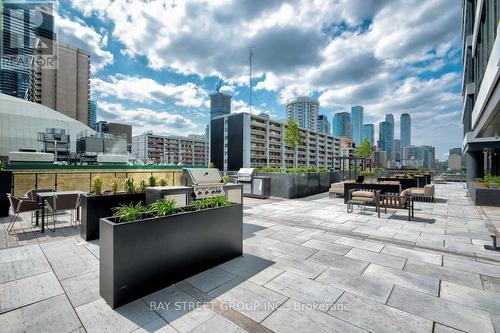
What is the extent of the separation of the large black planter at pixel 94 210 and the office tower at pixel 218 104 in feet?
570

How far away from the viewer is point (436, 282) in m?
3.57

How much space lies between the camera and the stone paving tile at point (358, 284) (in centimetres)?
321

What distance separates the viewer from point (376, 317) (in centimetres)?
270

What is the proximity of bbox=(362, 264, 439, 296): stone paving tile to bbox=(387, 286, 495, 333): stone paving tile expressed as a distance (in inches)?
8.5

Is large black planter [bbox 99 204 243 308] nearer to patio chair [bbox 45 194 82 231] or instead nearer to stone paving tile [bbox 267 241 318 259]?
stone paving tile [bbox 267 241 318 259]

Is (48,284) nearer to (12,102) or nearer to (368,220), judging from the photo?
(368,220)

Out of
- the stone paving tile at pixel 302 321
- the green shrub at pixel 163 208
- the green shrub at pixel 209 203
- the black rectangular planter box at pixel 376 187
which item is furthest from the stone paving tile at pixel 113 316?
the black rectangular planter box at pixel 376 187

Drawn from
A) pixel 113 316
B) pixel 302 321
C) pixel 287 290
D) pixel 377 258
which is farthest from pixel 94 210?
pixel 377 258

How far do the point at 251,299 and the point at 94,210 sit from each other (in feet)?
15.9

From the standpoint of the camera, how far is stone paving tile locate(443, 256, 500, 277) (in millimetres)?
3990

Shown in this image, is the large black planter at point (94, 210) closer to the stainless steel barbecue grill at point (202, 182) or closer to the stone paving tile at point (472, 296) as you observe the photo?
the stainless steel barbecue grill at point (202, 182)

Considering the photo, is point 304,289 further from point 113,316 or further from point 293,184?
point 293,184

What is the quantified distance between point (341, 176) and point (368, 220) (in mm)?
12311

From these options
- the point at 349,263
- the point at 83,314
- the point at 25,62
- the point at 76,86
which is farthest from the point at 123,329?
the point at 25,62
